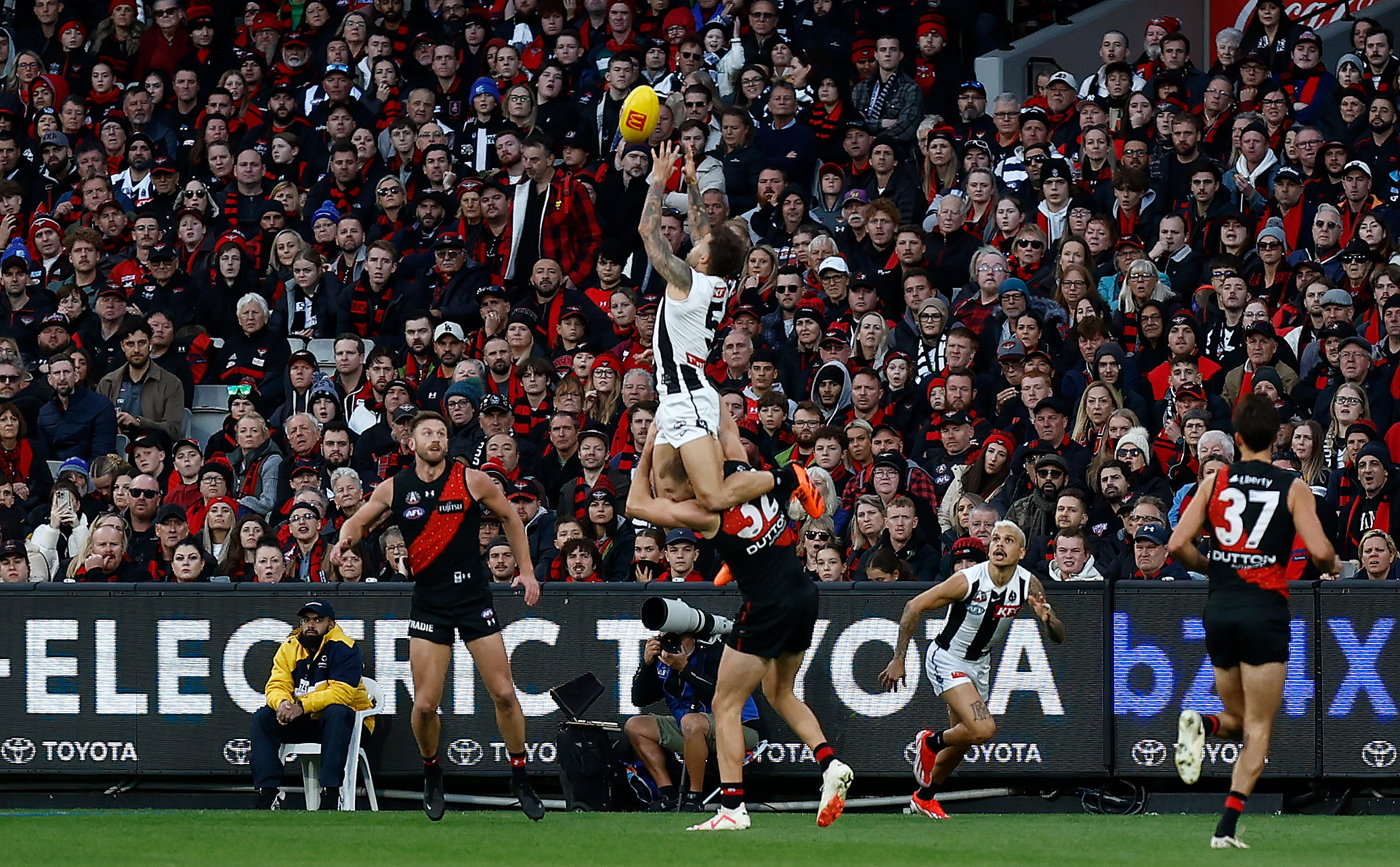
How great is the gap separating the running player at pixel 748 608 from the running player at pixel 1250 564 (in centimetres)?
197

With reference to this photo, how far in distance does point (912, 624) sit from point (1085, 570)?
2.27 meters

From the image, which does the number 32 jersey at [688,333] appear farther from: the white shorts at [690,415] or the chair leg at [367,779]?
the chair leg at [367,779]

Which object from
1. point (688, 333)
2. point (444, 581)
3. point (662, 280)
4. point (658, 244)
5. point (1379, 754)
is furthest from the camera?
point (662, 280)

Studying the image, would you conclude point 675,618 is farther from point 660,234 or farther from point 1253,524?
point 1253,524

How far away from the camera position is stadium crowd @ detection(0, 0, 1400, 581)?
15.4m

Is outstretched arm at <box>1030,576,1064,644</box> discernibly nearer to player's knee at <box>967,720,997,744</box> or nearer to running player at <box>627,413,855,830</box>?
player's knee at <box>967,720,997,744</box>

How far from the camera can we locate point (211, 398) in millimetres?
19594

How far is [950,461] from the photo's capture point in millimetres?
16109

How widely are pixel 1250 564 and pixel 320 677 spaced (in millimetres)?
6481

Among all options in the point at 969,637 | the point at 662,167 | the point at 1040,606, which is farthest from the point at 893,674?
the point at 662,167

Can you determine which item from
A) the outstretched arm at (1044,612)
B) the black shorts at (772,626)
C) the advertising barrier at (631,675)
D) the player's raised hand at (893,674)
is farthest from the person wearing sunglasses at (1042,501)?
the black shorts at (772,626)

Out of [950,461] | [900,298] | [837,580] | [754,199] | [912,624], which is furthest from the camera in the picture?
[754,199]

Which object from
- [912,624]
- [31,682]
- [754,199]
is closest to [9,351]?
[31,682]

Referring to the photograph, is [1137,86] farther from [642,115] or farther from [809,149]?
[642,115]
